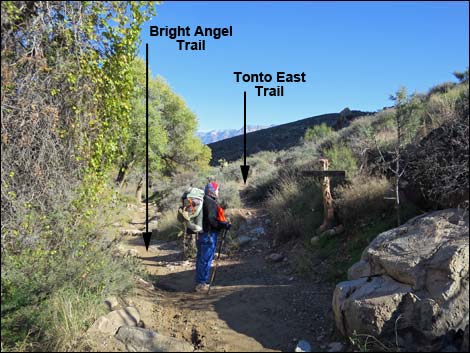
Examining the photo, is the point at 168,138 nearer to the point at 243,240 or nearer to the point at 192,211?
the point at 243,240

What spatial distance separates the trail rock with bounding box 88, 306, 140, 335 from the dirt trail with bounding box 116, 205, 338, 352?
0.87 ft

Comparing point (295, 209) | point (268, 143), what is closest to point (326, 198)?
point (295, 209)

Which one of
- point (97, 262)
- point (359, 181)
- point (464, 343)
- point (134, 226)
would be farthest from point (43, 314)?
point (134, 226)

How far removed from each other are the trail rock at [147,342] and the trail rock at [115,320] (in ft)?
0.45

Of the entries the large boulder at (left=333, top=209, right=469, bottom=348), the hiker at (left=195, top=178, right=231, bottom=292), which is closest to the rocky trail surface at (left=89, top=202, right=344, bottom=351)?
the hiker at (left=195, top=178, right=231, bottom=292)

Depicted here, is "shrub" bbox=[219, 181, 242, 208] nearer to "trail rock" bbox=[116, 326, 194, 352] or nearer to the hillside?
"trail rock" bbox=[116, 326, 194, 352]

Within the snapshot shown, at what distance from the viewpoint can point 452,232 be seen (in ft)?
16.6

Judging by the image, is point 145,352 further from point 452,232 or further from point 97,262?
point 452,232

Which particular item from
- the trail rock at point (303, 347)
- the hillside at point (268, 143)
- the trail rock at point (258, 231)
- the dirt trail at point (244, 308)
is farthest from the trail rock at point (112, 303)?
the hillside at point (268, 143)

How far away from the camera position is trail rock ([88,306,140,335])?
484cm

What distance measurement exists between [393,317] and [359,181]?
194 inches

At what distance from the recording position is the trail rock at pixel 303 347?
484 cm

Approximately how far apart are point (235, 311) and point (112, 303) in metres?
1.92

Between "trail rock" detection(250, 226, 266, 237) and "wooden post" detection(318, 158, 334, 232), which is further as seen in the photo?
"trail rock" detection(250, 226, 266, 237)
